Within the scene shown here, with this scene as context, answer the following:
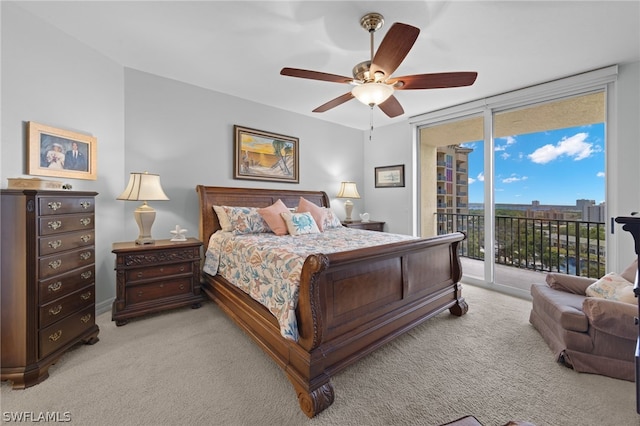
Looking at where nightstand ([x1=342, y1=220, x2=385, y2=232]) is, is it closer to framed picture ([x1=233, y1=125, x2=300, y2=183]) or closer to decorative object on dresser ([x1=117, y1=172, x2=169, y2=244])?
framed picture ([x1=233, y1=125, x2=300, y2=183])

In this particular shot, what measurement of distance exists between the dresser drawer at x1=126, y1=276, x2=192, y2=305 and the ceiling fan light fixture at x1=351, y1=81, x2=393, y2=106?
2.56m

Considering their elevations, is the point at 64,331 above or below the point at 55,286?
below

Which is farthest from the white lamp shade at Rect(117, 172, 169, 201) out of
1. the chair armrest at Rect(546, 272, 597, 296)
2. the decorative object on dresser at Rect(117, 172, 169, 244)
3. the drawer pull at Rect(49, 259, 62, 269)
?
the chair armrest at Rect(546, 272, 597, 296)

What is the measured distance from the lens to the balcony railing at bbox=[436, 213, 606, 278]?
3.68 meters

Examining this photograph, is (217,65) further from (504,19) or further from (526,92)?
(526,92)

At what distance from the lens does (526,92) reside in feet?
10.7

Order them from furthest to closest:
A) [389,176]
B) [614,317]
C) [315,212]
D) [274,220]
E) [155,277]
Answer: [389,176]
[315,212]
[274,220]
[155,277]
[614,317]

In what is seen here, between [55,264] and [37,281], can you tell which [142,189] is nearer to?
[55,264]

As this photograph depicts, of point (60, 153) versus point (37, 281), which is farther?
point (60, 153)

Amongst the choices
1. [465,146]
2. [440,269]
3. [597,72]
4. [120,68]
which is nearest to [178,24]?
[120,68]

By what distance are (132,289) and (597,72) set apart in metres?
5.36

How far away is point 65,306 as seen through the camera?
1934 mm

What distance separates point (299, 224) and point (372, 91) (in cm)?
172

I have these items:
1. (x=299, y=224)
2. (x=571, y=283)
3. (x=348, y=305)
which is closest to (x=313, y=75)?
(x=299, y=224)
